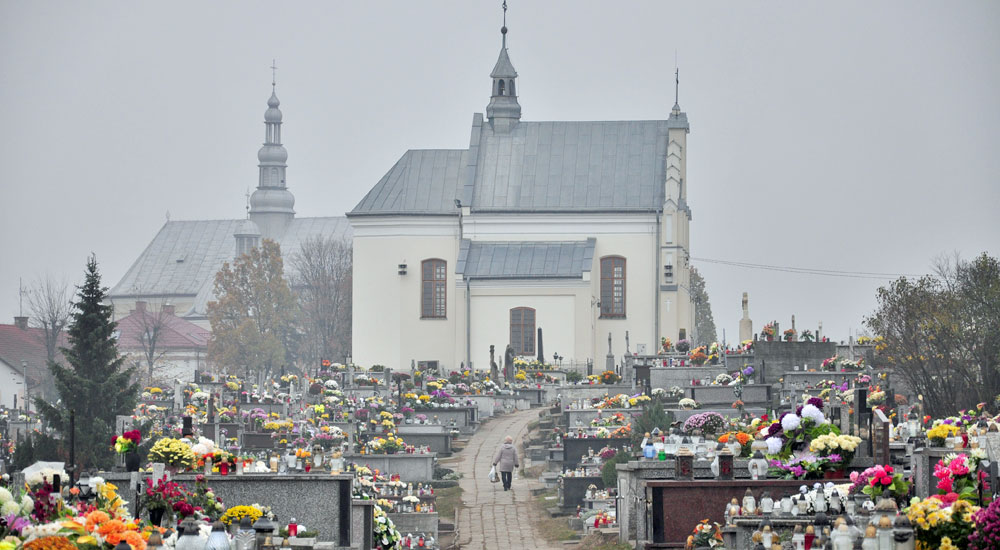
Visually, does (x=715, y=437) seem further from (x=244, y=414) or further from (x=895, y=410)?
(x=244, y=414)

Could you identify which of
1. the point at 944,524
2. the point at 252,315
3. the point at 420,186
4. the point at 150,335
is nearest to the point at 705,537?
the point at 944,524

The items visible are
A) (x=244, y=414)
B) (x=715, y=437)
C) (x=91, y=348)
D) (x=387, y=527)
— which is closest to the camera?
(x=387, y=527)

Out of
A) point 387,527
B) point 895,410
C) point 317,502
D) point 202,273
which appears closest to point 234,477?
point 317,502

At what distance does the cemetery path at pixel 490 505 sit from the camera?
27.8m

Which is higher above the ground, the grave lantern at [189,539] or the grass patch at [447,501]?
the grave lantern at [189,539]

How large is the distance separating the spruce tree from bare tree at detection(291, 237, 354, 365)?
38.5 meters

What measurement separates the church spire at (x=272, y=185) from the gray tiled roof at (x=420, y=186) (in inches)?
2332

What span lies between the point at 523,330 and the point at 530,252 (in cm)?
289

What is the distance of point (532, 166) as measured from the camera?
220 feet

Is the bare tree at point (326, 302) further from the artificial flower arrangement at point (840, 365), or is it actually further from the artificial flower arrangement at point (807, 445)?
the artificial flower arrangement at point (807, 445)

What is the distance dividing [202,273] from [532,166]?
5408cm

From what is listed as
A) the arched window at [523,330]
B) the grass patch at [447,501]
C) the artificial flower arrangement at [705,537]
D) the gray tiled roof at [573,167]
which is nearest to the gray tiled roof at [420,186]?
the gray tiled roof at [573,167]

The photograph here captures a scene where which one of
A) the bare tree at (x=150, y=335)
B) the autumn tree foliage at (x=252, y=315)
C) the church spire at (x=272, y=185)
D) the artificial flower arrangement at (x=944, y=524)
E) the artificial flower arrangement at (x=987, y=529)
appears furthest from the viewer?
the church spire at (x=272, y=185)

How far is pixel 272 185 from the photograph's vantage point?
12975 cm
